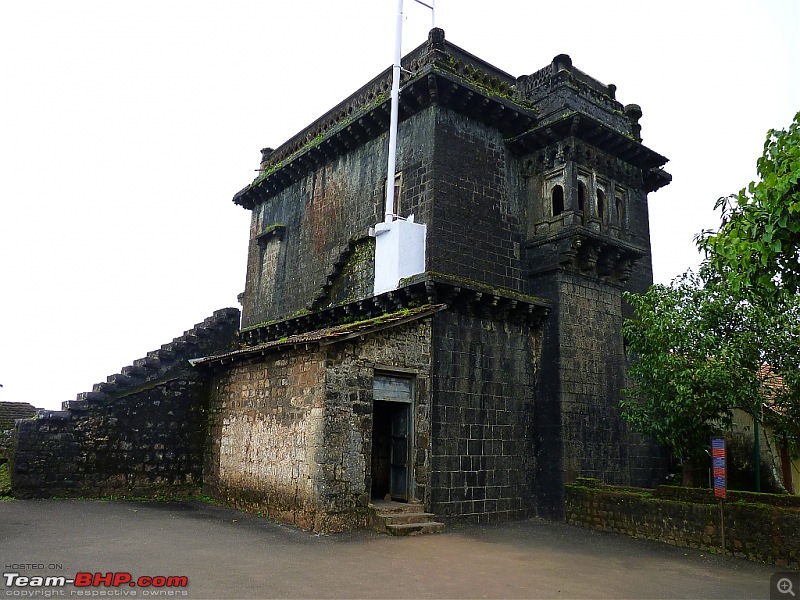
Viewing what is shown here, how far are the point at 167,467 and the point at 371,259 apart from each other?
789 centimetres

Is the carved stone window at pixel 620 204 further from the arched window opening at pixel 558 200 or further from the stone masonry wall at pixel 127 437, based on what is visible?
the stone masonry wall at pixel 127 437

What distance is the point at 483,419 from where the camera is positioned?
1436 cm

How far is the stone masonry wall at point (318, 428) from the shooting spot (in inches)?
473

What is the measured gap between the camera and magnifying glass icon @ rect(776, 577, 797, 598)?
8489mm

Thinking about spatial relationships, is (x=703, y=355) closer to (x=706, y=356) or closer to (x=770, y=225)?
(x=706, y=356)

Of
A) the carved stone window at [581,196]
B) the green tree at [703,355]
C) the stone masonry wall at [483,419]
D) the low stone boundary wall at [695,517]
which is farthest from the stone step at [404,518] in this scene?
the carved stone window at [581,196]

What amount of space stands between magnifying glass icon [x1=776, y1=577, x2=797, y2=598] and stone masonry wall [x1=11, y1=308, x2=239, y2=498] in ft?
45.1

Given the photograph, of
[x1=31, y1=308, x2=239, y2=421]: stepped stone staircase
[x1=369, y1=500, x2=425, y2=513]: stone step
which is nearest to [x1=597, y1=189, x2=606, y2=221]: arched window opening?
[x1=369, y1=500, x2=425, y2=513]: stone step

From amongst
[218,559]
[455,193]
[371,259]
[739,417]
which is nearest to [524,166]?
[455,193]

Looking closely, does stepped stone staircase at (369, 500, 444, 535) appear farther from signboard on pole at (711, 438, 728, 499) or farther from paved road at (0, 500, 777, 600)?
signboard on pole at (711, 438, 728, 499)

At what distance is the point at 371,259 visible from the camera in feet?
52.4

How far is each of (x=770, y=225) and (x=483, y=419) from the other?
8.25m

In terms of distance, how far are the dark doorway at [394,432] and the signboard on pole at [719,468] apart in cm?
590

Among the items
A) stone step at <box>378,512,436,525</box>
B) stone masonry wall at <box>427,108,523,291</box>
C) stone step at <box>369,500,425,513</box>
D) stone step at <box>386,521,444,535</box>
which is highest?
stone masonry wall at <box>427,108,523,291</box>
